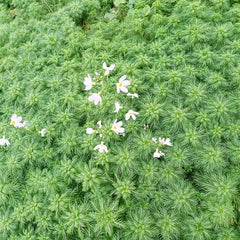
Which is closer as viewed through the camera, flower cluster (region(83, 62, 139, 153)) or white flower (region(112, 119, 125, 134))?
flower cluster (region(83, 62, 139, 153))

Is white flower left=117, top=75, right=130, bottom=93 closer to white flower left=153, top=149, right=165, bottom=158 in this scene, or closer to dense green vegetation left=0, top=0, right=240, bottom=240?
dense green vegetation left=0, top=0, right=240, bottom=240

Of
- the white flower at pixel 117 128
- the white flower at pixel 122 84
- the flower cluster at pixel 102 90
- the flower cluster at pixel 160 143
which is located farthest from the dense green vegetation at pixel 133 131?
the white flower at pixel 122 84

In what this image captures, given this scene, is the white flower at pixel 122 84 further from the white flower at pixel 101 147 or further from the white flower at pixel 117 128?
the white flower at pixel 101 147

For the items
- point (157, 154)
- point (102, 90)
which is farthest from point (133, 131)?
point (102, 90)

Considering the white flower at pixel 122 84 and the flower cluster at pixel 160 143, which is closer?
the white flower at pixel 122 84

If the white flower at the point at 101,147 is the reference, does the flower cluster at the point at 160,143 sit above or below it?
below

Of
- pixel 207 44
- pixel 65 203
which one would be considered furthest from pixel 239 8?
pixel 65 203

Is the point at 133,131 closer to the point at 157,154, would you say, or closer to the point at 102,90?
the point at 157,154

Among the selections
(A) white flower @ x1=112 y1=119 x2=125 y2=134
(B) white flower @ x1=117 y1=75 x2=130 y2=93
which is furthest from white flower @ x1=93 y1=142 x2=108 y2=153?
A: (B) white flower @ x1=117 y1=75 x2=130 y2=93

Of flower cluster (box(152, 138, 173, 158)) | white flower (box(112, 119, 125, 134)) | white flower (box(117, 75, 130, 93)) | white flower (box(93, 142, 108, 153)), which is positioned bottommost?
flower cluster (box(152, 138, 173, 158))
